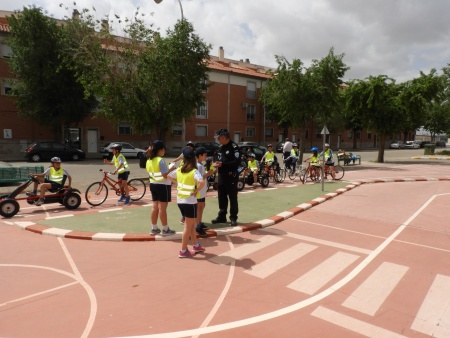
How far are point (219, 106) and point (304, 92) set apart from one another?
71.5ft

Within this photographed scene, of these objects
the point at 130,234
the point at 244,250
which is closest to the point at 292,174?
the point at 244,250

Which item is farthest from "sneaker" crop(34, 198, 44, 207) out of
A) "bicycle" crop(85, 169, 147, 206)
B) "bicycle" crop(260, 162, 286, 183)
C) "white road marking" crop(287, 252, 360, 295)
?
"bicycle" crop(260, 162, 286, 183)

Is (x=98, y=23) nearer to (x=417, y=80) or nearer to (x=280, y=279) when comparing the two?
(x=280, y=279)

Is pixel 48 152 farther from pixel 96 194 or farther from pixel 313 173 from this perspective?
pixel 313 173

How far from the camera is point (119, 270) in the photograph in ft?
17.3

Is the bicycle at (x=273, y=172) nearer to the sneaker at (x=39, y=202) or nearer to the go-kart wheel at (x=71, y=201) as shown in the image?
the go-kart wheel at (x=71, y=201)

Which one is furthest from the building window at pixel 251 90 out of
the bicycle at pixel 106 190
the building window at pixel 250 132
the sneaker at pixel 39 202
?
the sneaker at pixel 39 202

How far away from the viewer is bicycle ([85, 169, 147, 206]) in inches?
391

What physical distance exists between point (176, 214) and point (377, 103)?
23.5 meters

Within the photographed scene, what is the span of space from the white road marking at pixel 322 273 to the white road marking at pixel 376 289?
1.49 feet

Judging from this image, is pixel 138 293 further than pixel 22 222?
No

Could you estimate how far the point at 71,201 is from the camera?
942cm

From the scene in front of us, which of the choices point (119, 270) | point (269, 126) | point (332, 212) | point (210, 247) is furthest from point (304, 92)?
point (269, 126)

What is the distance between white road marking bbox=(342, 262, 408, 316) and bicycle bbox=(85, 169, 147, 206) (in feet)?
25.0
